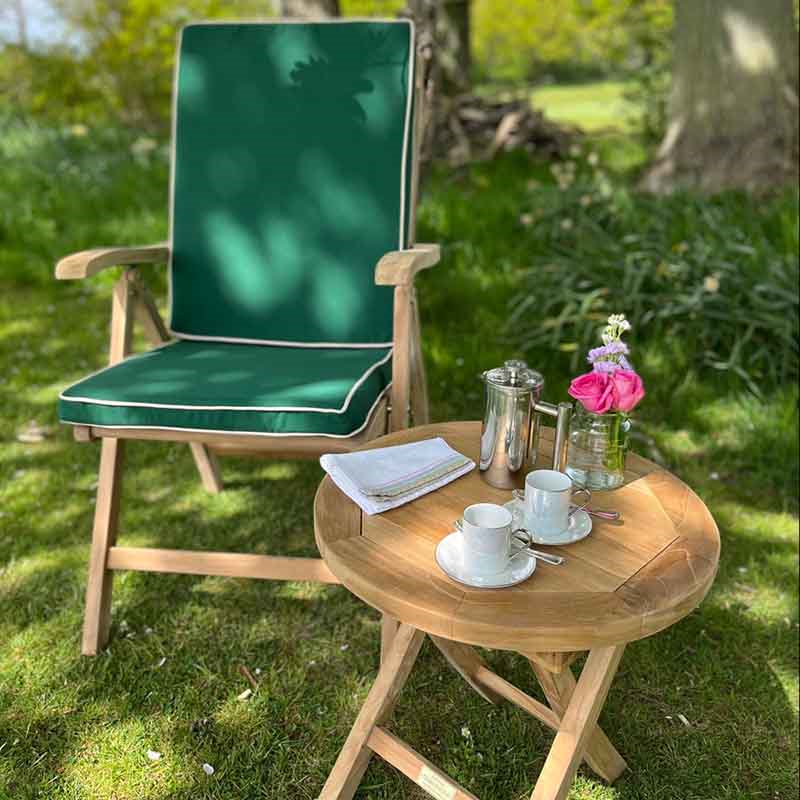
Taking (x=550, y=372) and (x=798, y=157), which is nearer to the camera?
(x=550, y=372)

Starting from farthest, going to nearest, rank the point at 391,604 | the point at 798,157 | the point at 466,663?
1. the point at 798,157
2. the point at 466,663
3. the point at 391,604

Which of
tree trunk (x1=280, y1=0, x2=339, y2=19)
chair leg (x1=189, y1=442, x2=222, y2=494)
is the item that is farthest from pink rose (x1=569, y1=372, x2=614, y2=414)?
tree trunk (x1=280, y1=0, x2=339, y2=19)

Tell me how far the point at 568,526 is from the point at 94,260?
129 cm

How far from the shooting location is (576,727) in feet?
4.11

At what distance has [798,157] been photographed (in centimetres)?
377

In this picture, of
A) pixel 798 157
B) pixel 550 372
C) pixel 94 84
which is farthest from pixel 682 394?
pixel 94 84

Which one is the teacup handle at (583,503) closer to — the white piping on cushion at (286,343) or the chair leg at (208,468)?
the white piping on cushion at (286,343)

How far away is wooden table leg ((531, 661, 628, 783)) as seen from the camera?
4.84 ft

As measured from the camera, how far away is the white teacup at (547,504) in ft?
4.22

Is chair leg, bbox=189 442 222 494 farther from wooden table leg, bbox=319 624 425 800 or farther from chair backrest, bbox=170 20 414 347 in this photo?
wooden table leg, bbox=319 624 425 800

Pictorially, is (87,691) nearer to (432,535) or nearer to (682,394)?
(432,535)

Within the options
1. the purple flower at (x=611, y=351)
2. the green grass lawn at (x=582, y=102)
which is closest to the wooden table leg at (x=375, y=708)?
the purple flower at (x=611, y=351)

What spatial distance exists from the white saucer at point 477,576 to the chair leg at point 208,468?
1406 mm

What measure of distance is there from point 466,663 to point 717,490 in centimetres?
126
